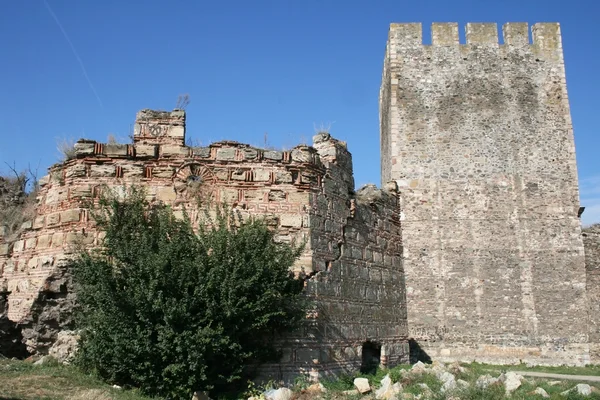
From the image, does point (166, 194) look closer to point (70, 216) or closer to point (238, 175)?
point (238, 175)

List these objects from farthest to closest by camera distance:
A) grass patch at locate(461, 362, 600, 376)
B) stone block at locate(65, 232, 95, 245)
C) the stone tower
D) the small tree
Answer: the stone tower → grass patch at locate(461, 362, 600, 376) → stone block at locate(65, 232, 95, 245) → the small tree

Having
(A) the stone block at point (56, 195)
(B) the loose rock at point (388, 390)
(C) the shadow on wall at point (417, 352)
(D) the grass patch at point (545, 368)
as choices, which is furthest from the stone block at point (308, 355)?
(C) the shadow on wall at point (417, 352)

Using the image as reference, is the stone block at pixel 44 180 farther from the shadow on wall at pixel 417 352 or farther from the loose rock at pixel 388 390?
the shadow on wall at pixel 417 352

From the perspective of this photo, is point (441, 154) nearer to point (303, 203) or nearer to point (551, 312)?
point (551, 312)

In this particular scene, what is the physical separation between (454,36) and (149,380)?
1767 cm

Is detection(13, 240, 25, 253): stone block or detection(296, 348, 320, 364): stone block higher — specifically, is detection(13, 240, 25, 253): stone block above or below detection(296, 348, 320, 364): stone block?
above

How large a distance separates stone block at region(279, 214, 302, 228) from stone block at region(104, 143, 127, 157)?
2264mm

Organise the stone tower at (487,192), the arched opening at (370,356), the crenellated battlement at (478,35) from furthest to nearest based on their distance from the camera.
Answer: the crenellated battlement at (478,35)
the stone tower at (487,192)
the arched opening at (370,356)

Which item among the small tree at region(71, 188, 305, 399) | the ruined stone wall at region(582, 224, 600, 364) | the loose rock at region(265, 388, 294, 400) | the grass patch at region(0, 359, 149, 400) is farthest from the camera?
the ruined stone wall at region(582, 224, 600, 364)

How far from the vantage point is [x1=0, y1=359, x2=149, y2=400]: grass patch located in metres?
6.06

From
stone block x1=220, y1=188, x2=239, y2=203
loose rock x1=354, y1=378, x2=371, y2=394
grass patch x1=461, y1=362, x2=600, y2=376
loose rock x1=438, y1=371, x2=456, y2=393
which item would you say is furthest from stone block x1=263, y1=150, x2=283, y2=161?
grass patch x1=461, y1=362, x2=600, y2=376

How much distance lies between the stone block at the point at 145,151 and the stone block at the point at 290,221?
75.5 inches

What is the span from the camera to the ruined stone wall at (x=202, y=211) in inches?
297

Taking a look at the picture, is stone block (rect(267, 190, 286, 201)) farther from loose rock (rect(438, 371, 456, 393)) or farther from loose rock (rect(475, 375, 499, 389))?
loose rock (rect(475, 375, 499, 389))
